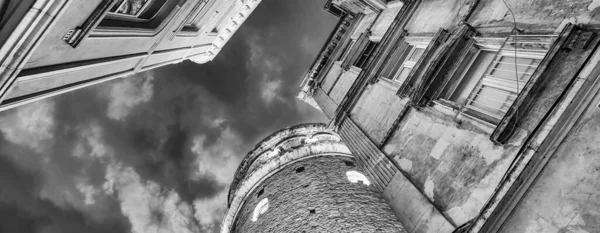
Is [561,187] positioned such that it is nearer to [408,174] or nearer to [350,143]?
[408,174]

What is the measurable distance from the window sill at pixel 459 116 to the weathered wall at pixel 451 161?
0.09 metres

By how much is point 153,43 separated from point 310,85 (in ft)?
38.5

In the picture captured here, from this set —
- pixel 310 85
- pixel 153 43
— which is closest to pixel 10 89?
pixel 153 43

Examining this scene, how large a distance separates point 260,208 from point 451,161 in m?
12.1

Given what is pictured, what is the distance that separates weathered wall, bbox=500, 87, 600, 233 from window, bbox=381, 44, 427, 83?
18.7 ft

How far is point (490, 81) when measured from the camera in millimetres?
6656

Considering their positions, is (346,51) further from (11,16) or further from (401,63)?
(11,16)

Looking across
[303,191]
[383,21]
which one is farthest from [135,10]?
[303,191]

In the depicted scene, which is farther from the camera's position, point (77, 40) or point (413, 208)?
point (413, 208)

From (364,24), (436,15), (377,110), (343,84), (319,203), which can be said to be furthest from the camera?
(364,24)

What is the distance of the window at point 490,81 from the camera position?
5.90 meters

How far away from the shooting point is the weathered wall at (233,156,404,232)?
13.0 metres

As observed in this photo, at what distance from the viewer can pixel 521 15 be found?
6.41m

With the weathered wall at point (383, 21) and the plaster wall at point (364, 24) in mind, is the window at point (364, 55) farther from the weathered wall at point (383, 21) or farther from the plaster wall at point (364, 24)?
the plaster wall at point (364, 24)
